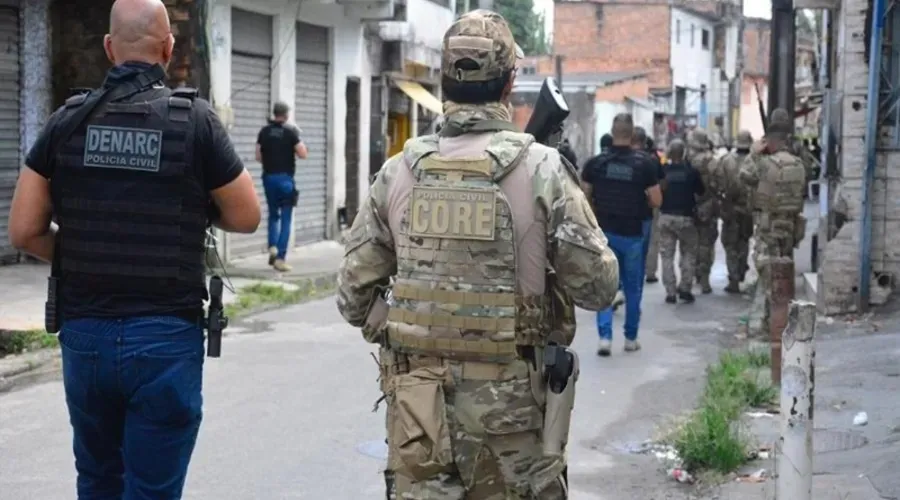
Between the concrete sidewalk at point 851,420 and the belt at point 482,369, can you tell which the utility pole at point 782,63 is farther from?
the belt at point 482,369

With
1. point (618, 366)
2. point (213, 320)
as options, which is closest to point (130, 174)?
point (213, 320)

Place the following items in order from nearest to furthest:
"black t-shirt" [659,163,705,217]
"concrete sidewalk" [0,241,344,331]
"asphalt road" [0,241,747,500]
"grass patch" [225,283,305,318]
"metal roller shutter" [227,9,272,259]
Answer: "asphalt road" [0,241,747,500], "concrete sidewalk" [0,241,344,331], "grass patch" [225,283,305,318], "black t-shirt" [659,163,705,217], "metal roller shutter" [227,9,272,259]

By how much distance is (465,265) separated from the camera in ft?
12.3

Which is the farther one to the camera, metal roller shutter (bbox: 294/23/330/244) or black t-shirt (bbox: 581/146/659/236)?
metal roller shutter (bbox: 294/23/330/244)

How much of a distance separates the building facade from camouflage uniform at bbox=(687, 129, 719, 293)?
17.4ft

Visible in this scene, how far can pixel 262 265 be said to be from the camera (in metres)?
16.0

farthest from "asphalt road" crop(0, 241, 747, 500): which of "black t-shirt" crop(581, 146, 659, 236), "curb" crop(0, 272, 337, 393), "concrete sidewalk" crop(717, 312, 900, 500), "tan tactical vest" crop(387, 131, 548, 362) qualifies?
"tan tactical vest" crop(387, 131, 548, 362)

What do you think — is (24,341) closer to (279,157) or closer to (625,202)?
(625,202)

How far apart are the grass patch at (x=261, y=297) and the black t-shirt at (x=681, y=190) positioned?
3.93 metres

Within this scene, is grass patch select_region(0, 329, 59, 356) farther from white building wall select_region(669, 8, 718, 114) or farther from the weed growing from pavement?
white building wall select_region(669, 8, 718, 114)

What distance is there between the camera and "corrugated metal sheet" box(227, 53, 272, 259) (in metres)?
16.6

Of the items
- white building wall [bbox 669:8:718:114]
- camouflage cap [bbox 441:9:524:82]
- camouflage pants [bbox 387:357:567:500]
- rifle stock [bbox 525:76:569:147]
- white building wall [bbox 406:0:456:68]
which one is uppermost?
white building wall [bbox 669:8:718:114]

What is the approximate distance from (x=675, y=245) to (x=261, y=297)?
436cm

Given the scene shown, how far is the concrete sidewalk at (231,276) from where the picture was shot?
10.8 meters
